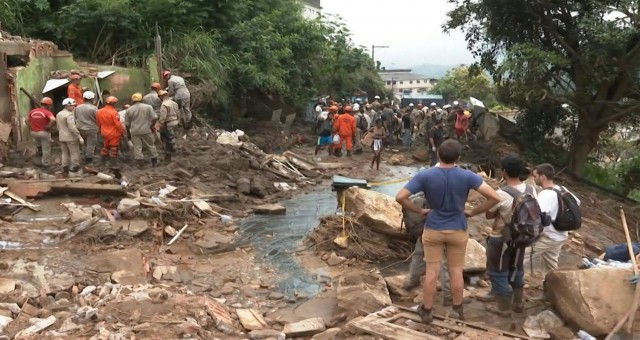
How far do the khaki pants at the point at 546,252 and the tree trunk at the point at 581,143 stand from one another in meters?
13.7

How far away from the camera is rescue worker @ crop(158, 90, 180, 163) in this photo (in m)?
11.6

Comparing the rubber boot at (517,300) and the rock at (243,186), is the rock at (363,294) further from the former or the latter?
the rock at (243,186)

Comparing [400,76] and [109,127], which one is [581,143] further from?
[400,76]

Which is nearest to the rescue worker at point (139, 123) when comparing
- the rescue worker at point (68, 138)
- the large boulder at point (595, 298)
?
the rescue worker at point (68, 138)

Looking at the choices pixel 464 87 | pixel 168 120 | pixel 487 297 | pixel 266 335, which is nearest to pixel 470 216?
pixel 487 297

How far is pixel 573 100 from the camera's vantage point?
55.1 ft

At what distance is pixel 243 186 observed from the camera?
1132 cm

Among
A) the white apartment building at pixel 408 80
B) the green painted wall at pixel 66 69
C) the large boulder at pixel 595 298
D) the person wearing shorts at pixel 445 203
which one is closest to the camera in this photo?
the large boulder at pixel 595 298

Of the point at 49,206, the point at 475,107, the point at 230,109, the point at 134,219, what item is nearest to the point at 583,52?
the point at 475,107

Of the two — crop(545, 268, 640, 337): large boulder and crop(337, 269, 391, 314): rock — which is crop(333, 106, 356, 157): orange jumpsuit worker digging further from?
crop(545, 268, 640, 337): large boulder

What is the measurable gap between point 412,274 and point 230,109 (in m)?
15.6

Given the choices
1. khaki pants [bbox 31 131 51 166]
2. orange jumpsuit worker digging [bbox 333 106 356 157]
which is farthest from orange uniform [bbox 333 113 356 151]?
khaki pants [bbox 31 131 51 166]

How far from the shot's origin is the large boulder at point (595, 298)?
464cm

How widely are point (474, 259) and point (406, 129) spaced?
13.2 meters
